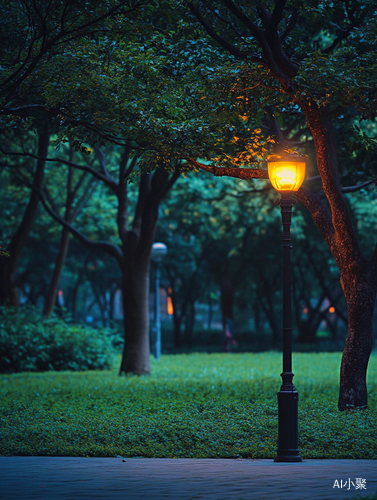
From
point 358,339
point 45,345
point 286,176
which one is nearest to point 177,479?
point 286,176

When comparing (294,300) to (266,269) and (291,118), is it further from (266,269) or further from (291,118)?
(291,118)

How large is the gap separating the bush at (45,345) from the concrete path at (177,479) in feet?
50.4

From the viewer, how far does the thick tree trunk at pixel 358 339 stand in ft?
42.3

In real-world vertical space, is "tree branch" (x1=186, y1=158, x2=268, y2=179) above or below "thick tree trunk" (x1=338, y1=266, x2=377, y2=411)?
above

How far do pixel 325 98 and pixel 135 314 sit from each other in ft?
34.5

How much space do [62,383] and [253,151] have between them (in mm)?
9148

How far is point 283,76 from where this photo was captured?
1238 centimetres

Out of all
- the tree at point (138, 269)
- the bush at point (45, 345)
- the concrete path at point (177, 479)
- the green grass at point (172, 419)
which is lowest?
the concrete path at point (177, 479)

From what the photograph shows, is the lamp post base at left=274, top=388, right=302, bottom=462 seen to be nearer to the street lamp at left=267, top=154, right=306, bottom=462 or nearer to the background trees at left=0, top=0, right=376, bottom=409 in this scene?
the street lamp at left=267, top=154, right=306, bottom=462

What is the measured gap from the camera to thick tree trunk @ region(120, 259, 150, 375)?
2117cm

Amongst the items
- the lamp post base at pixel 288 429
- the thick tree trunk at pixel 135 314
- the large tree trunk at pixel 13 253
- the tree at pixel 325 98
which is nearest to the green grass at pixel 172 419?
the lamp post base at pixel 288 429

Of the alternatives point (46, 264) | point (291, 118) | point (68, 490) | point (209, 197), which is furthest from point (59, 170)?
point (68, 490)

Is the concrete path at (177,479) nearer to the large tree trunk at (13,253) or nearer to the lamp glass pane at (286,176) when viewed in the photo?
Answer: the lamp glass pane at (286,176)

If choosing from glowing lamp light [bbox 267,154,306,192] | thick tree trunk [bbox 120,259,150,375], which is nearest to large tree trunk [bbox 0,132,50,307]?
thick tree trunk [bbox 120,259,150,375]
